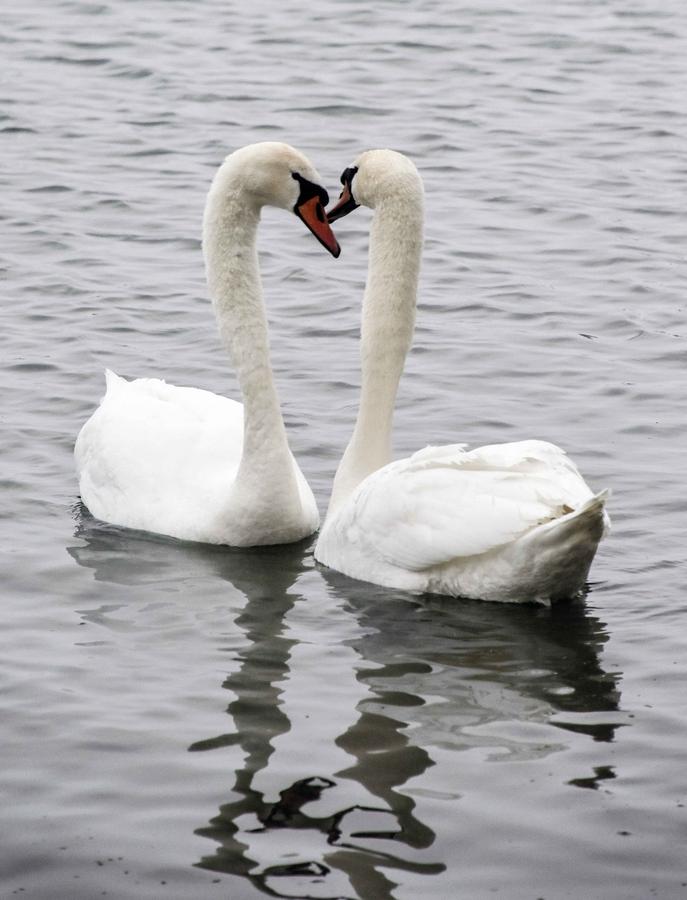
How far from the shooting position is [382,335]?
28.6 feet

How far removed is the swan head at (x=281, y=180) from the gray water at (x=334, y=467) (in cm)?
157

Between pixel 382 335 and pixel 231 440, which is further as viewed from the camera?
pixel 231 440

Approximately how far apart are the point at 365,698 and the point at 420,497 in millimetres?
1161

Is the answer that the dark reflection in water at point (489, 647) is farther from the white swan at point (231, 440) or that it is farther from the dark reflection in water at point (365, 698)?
the white swan at point (231, 440)

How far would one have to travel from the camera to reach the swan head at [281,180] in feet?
28.0

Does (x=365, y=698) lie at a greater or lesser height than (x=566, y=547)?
lesser

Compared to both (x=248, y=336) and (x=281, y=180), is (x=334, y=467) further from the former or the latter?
(x=281, y=180)

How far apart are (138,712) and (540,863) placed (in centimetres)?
170

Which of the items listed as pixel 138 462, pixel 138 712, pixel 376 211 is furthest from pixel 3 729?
pixel 376 211

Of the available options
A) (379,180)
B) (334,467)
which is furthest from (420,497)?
(334,467)

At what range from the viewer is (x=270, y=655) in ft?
24.3

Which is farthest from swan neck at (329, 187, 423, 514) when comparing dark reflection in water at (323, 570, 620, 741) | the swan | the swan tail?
the swan tail

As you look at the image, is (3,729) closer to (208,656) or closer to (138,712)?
(138,712)

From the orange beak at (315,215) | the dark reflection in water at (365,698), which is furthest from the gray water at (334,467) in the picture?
the orange beak at (315,215)
